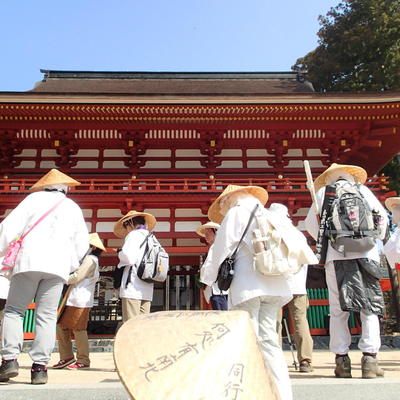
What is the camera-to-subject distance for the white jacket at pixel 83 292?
204 inches

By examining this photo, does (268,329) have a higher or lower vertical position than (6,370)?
higher

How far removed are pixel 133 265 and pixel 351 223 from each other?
2.65 meters

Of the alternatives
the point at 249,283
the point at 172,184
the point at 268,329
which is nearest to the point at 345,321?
the point at 268,329

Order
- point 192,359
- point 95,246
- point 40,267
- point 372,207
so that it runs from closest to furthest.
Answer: point 192,359 → point 40,267 → point 372,207 → point 95,246

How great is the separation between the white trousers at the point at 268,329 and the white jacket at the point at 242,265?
0.20ft

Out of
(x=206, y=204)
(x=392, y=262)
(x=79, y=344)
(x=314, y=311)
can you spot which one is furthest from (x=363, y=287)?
(x=206, y=204)

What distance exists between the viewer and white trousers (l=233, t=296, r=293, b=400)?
2590 mm

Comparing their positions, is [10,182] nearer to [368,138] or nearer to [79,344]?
[79,344]

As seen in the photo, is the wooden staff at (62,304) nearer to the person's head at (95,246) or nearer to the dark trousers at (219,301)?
the person's head at (95,246)

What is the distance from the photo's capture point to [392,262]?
5.18 meters

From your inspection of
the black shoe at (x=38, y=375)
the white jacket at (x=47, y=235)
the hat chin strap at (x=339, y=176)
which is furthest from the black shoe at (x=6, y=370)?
the hat chin strap at (x=339, y=176)

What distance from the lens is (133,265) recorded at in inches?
199

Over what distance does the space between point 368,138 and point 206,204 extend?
18.0 feet

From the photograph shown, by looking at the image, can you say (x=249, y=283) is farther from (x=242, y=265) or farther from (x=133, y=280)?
(x=133, y=280)
